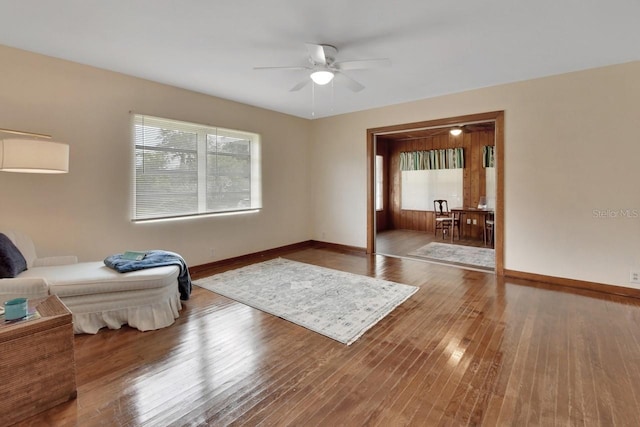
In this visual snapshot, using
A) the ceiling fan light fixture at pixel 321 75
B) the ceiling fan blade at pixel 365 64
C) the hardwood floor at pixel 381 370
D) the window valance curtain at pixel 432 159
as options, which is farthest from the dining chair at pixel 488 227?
the ceiling fan light fixture at pixel 321 75

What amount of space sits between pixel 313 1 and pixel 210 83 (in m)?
2.42

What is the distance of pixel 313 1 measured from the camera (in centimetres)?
239

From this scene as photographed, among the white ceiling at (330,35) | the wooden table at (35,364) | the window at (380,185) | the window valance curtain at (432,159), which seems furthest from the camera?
the window at (380,185)

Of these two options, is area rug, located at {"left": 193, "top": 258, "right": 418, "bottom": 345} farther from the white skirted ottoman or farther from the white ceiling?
the white ceiling

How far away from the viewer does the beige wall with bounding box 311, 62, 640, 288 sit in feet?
11.9

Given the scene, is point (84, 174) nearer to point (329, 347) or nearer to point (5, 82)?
point (5, 82)

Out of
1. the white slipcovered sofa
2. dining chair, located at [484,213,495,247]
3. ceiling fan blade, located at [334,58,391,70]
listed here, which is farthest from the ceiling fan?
dining chair, located at [484,213,495,247]

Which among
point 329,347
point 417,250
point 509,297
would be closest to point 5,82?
point 329,347

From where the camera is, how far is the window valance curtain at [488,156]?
7.47m

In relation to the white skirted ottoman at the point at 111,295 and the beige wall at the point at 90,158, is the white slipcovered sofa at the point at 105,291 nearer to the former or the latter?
the white skirted ottoman at the point at 111,295

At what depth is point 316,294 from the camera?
12.3 feet

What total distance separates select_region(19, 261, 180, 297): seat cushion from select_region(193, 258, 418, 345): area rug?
952 mm

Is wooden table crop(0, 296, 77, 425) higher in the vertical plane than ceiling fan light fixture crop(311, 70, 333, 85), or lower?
lower

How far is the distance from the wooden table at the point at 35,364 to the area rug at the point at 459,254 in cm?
515
